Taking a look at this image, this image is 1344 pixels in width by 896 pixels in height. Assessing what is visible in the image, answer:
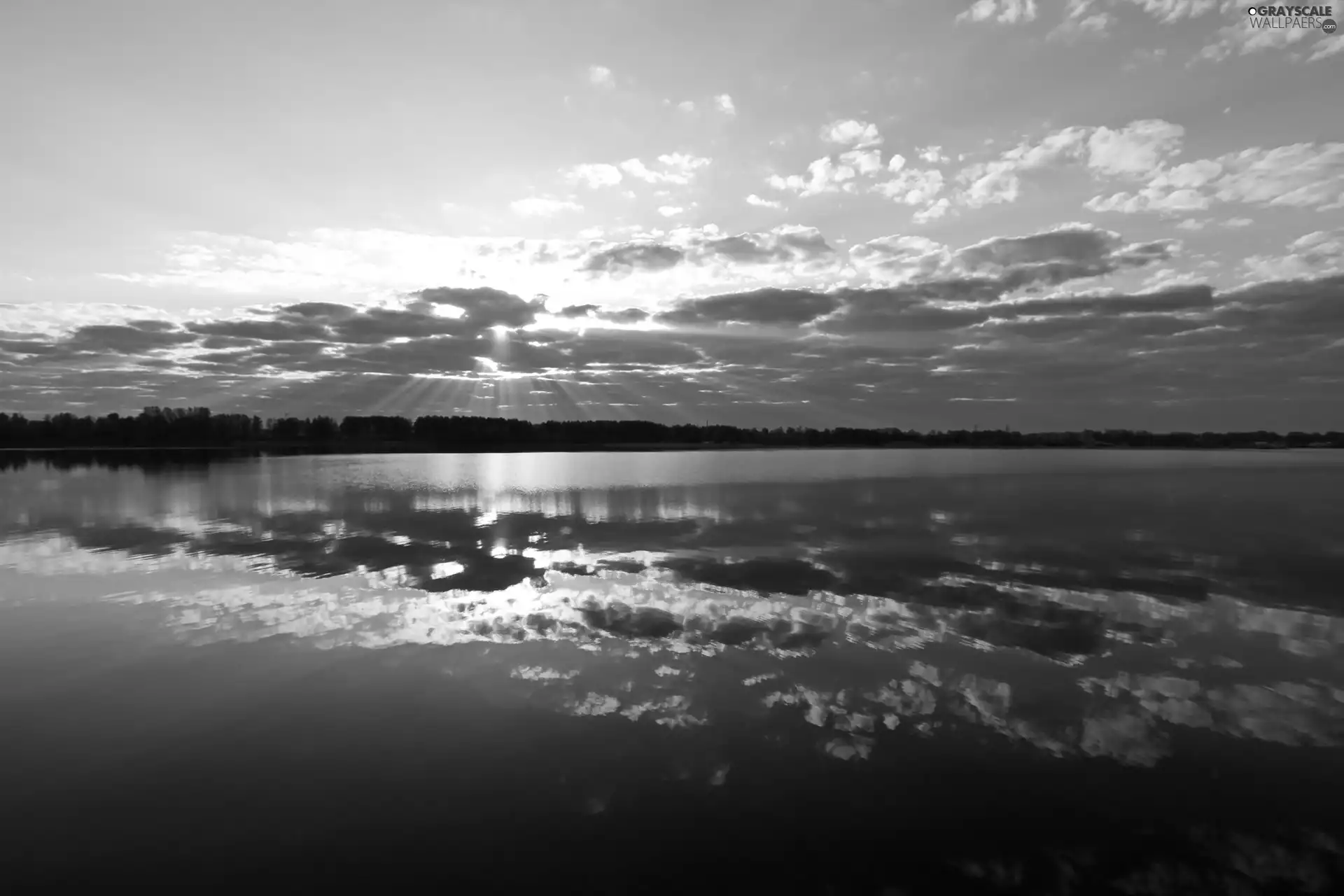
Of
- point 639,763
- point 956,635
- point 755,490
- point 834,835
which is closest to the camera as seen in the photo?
point 834,835

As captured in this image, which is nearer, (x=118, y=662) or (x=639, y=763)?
(x=639, y=763)

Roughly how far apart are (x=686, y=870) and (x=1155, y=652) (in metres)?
9.85

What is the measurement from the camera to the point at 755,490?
4531 cm

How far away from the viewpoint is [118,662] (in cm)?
1105

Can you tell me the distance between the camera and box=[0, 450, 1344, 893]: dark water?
6160mm

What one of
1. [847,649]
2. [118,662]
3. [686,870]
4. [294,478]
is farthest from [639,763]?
[294,478]

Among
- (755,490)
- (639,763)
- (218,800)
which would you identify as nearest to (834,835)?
(639,763)

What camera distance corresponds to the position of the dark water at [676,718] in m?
6.16

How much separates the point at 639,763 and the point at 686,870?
1.94 m

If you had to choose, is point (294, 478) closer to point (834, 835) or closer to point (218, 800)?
point (218, 800)

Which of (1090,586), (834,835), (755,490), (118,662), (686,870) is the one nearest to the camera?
(686,870)

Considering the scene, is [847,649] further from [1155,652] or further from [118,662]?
[118,662]

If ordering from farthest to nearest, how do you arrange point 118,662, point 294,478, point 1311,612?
point 294,478 < point 1311,612 < point 118,662

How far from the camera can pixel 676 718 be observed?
29.7ft
